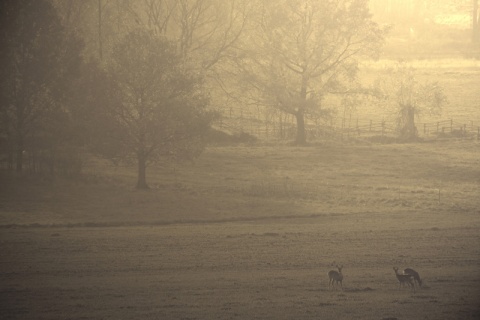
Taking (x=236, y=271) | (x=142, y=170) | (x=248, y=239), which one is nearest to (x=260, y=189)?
(x=142, y=170)

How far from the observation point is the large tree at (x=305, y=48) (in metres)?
57.6

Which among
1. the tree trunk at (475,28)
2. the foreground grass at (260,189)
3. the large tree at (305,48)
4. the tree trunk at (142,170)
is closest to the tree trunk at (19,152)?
the foreground grass at (260,189)

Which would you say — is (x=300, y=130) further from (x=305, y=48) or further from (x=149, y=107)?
(x=149, y=107)

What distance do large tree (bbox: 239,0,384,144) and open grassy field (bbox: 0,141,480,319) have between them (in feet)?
26.0

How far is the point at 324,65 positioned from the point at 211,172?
641 inches

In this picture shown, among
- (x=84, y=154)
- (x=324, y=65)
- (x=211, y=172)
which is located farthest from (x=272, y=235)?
(x=324, y=65)

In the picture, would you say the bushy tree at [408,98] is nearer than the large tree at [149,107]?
No

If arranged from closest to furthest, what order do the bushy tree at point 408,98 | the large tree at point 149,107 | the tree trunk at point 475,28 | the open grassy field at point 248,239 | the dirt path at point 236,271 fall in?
the dirt path at point 236,271 < the open grassy field at point 248,239 < the large tree at point 149,107 < the bushy tree at point 408,98 < the tree trunk at point 475,28

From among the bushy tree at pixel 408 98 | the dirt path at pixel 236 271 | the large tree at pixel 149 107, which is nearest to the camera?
the dirt path at pixel 236 271

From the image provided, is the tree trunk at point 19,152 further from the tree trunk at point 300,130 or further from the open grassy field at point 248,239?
the tree trunk at point 300,130

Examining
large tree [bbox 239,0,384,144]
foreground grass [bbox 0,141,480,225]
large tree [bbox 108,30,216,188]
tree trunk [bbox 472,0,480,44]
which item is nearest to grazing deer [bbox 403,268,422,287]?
foreground grass [bbox 0,141,480,225]

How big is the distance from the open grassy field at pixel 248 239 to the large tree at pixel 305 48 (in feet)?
26.0

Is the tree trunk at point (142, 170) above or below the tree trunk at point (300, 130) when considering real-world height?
below

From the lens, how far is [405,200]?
3869 cm
